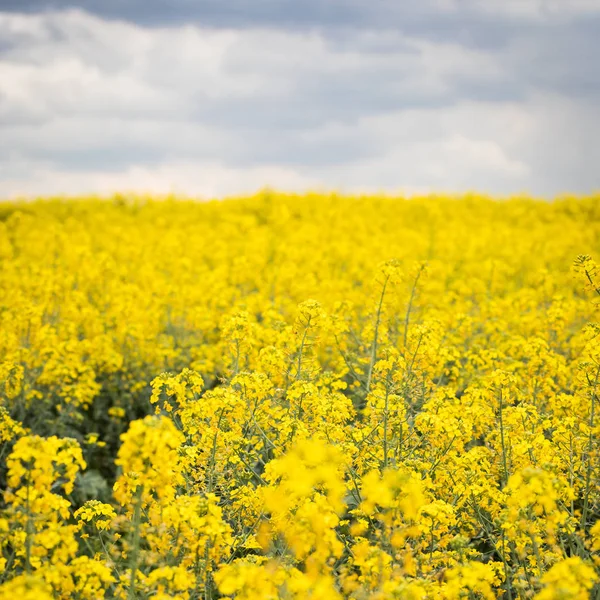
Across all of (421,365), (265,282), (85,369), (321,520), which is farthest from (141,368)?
(321,520)

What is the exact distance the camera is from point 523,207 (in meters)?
22.6

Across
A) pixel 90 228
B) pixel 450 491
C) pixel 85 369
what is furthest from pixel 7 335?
pixel 90 228

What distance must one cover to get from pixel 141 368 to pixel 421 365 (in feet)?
14.2

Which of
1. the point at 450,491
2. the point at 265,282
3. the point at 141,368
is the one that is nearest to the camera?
the point at 450,491

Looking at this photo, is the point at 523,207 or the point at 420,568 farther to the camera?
the point at 523,207

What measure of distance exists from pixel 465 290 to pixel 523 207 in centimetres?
1393

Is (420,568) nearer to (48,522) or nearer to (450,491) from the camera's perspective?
(450,491)

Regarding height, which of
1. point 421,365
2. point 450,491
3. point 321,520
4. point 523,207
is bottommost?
point 450,491

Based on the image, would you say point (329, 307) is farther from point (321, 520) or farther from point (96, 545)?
point (321, 520)

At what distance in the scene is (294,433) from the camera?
457 centimetres

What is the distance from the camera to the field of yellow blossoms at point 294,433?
3.32m

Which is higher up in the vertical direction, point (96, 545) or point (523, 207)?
point (523, 207)

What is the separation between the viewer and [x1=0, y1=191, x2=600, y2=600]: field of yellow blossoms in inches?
131

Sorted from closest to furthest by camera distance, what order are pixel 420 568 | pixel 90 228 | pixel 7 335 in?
pixel 420 568 < pixel 7 335 < pixel 90 228
